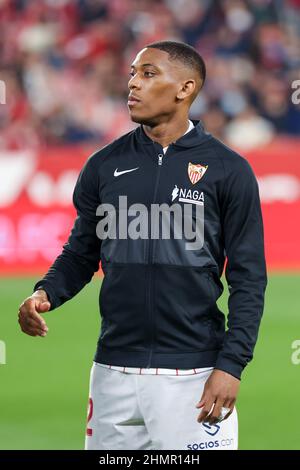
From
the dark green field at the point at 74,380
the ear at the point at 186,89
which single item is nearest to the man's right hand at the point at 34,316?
the ear at the point at 186,89

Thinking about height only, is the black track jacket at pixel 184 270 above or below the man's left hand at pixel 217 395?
above

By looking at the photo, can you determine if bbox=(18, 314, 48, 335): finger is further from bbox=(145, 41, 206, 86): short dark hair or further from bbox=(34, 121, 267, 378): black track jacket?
bbox=(145, 41, 206, 86): short dark hair

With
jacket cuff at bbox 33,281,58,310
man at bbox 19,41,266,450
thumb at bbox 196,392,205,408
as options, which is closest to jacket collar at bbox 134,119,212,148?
man at bbox 19,41,266,450

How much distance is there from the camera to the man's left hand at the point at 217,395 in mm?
3982

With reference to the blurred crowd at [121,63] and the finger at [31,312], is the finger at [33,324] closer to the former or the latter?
the finger at [31,312]

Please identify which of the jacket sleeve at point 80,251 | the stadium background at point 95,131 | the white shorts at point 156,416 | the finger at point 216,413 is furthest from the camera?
the stadium background at point 95,131

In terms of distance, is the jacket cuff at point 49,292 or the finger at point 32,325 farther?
the jacket cuff at point 49,292

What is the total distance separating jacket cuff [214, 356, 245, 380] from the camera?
4020mm

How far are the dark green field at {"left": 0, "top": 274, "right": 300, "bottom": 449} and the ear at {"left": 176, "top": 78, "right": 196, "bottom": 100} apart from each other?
9.77 feet

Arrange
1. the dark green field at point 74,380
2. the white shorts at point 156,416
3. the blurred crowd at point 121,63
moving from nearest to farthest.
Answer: the white shorts at point 156,416 → the dark green field at point 74,380 → the blurred crowd at point 121,63

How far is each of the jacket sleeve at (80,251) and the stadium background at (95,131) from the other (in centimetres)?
348

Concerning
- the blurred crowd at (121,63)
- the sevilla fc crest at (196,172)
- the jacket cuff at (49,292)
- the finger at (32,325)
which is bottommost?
the finger at (32,325)

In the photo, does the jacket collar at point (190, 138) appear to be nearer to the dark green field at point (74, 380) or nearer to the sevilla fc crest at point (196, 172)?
the sevilla fc crest at point (196, 172)

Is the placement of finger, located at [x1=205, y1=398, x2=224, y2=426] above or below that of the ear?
below
